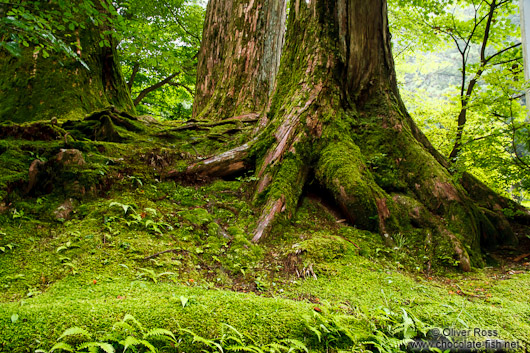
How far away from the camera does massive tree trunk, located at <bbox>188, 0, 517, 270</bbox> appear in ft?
12.9

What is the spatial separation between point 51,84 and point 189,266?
16.0 ft

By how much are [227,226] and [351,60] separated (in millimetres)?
3449

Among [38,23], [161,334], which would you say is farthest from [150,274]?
[38,23]

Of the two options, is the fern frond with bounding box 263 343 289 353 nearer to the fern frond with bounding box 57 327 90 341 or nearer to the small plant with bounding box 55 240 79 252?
the fern frond with bounding box 57 327 90 341

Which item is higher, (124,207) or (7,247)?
(124,207)

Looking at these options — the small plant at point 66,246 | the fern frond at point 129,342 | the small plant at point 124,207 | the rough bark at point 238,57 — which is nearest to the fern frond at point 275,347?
the fern frond at point 129,342

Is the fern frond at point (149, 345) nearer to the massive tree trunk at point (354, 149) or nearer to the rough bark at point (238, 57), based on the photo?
the massive tree trunk at point (354, 149)

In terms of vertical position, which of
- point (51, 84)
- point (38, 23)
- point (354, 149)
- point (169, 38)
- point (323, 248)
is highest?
point (169, 38)

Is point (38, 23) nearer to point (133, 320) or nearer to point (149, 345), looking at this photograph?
point (133, 320)

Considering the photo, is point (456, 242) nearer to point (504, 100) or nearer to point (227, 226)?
point (504, 100)

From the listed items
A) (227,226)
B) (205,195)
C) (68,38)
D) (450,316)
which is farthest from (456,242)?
(68,38)

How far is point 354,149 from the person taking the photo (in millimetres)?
4371

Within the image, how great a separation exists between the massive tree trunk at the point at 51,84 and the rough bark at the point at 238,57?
7.25ft

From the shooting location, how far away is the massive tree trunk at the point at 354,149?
393cm
